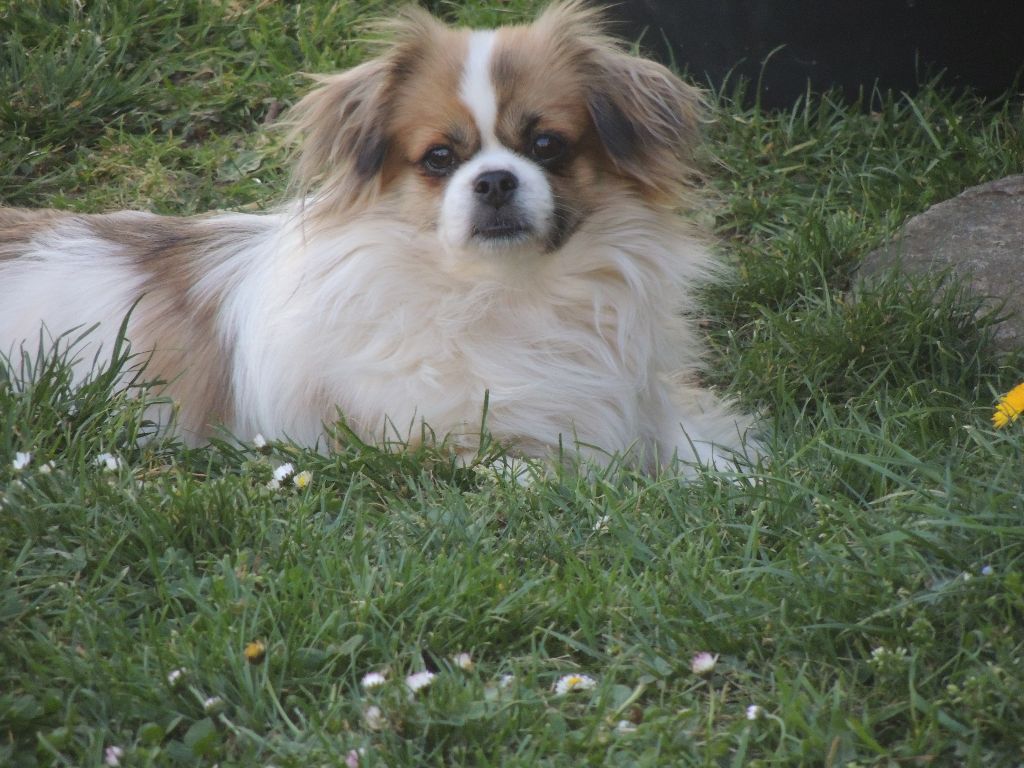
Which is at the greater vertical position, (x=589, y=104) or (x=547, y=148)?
(x=589, y=104)

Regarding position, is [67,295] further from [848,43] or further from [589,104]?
[848,43]

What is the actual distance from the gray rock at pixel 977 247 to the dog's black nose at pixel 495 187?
4.54 ft

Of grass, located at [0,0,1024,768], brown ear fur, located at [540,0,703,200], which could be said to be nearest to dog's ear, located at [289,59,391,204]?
brown ear fur, located at [540,0,703,200]

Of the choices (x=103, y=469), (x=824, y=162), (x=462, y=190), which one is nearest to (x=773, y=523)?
(x=462, y=190)

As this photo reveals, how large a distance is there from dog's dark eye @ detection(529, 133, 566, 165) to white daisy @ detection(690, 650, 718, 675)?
5.33 ft

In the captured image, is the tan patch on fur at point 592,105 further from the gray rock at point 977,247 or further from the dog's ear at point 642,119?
the gray rock at point 977,247

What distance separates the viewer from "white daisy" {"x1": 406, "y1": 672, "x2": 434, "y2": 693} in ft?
7.62

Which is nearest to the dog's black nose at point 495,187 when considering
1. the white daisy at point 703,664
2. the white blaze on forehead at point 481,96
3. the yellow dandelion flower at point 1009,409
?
the white blaze on forehead at point 481,96

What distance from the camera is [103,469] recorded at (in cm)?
294

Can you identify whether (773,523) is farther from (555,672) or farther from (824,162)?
(824,162)

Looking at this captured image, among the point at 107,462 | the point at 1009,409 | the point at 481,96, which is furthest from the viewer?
the point at 481,96

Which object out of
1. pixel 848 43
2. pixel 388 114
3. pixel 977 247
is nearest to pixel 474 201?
pixel 388 114

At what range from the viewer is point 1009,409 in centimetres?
312

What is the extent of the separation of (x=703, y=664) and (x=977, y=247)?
2.44m
